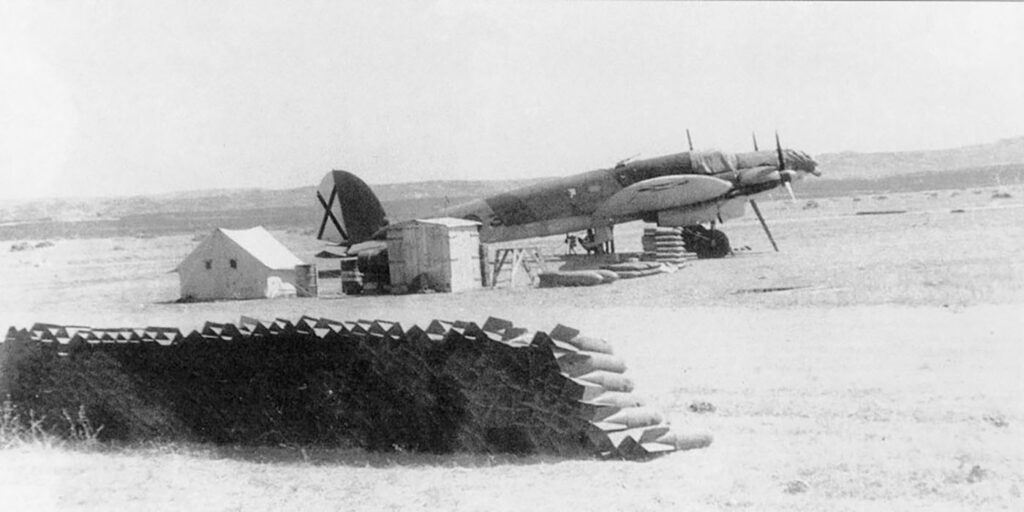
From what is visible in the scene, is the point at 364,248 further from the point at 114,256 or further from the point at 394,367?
the point at 114,256

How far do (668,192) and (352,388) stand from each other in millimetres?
22223

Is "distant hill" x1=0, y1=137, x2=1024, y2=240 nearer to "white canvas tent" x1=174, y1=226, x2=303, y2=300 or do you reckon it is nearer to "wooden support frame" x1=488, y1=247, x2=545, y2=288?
"white canvas tent" x1=174, y1=226, x2=303, y2=300

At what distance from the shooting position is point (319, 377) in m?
11.3

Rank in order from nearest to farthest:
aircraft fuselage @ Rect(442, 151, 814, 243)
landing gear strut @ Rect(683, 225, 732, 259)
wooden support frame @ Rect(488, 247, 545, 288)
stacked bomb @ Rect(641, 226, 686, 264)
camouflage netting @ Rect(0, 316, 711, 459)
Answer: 1. camouflage netting @ Rect(0, 316, 711, 459)
2. wooden support frame @ Rect(488, 247, 545, 288)
3. stacked bomb @ Rect(641, 226, 686, 264)
4. aircraft fuselage @ Rect(442, 151, 814, 243)
5. landing gear strut @ Rect(683, 225, 732, 259)

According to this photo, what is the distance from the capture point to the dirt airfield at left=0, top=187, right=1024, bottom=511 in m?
8.89

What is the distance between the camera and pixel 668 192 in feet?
105

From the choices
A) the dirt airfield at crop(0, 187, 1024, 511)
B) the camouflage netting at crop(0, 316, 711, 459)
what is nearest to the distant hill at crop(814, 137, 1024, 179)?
the dirt airfield at crop(0, 187, 1024, 511)

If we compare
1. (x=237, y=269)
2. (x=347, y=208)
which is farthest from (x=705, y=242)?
(x=237, y=269)

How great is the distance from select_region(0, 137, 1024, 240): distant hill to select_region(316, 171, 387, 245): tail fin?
64.6 meters

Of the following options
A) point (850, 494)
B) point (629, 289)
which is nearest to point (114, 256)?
point (629, 289)

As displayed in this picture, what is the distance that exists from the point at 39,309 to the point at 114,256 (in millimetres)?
30982

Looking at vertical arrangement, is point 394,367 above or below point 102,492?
above

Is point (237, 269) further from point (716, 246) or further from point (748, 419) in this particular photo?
point (748, 419)

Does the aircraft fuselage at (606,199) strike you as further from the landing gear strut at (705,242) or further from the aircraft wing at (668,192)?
the landing gear strut at (705,242)
